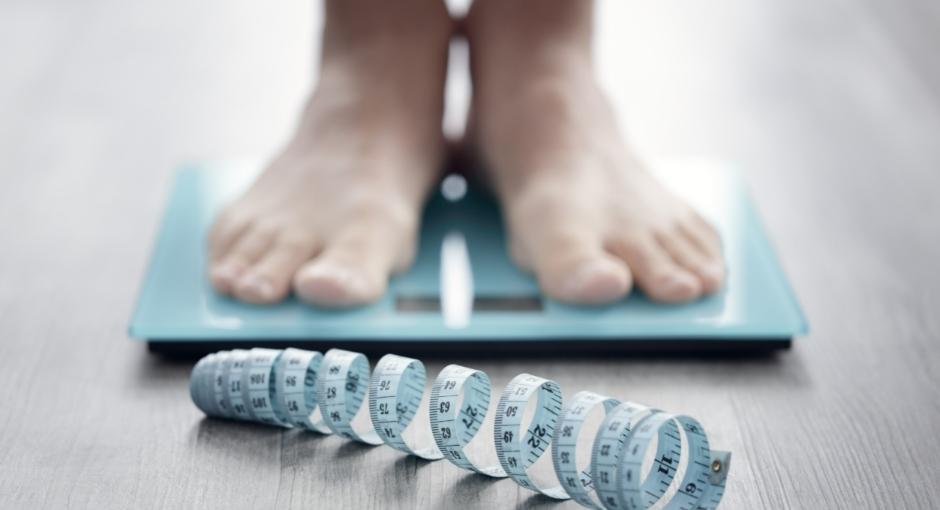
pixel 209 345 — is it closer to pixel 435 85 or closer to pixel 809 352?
pixel 435 85

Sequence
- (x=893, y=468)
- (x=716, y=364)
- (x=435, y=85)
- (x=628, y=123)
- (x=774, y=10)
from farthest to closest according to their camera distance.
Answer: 1. (x=774, y=10)
2. (x=628, y=123)
3. (x=435, y=85)
4. (x=716, y=364)
5. (x=893, y=468)

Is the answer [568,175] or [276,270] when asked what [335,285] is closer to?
[276,270]

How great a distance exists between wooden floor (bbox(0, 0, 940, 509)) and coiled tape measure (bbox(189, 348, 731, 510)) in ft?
0.09

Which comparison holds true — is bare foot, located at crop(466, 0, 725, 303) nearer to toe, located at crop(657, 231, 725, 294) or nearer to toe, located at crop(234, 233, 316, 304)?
toe, located at crop(657, 231, 725, 294)

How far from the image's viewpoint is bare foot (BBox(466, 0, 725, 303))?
1.54 meters

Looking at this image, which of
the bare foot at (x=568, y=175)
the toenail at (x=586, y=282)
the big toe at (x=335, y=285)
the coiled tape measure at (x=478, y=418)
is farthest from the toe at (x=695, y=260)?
the big toe at (x=335, y=285)

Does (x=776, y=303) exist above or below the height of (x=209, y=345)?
above

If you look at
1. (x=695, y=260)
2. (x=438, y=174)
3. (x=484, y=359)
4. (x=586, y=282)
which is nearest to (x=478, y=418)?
(x=484, y=359)

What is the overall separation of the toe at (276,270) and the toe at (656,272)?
0.38 m

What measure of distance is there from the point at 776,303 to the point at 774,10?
118 centimetres

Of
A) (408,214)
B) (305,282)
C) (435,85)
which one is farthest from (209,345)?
(435,85)

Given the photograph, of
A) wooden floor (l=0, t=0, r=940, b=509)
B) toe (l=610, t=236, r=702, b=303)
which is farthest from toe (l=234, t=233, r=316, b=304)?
toe (l=610, t=236, r=702, b=303)

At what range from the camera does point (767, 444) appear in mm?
1327

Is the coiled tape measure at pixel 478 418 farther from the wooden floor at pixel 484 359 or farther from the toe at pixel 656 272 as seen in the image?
the toe at pixel 656 272
